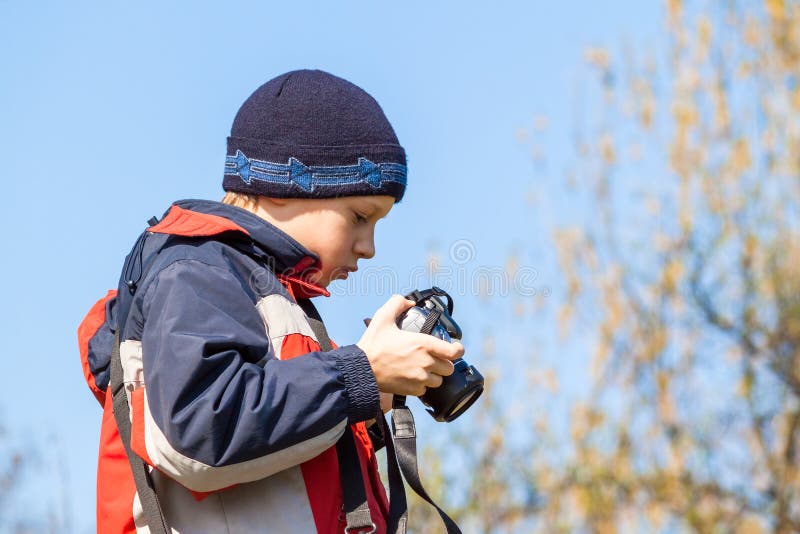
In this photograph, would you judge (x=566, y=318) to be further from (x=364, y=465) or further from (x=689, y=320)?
(x=364, y=465)

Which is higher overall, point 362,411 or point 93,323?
point 93,323

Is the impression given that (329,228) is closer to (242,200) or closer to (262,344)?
(242,200)

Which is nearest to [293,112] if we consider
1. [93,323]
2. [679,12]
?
[93,323]

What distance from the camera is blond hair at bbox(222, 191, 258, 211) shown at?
6.97 feet

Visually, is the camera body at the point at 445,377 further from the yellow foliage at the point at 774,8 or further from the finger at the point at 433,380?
the yellow foliage at the point at 774,8

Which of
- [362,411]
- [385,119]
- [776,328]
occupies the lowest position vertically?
[776,328]

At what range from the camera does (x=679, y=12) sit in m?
8.09

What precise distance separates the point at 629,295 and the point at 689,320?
1.53 feet

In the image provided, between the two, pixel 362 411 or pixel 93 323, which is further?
pixel 93 323

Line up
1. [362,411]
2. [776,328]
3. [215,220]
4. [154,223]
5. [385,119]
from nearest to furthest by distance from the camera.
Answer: [362,411] < [215,220] < [154,223] < [385,119] < [776,328]

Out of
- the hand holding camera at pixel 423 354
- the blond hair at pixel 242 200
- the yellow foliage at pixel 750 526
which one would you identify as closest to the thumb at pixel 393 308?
the hand holding camera at pixel 423 354

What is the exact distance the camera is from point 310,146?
2100 mm

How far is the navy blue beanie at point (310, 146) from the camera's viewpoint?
6.85 ft

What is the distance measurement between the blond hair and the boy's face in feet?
0.11
